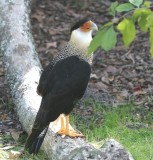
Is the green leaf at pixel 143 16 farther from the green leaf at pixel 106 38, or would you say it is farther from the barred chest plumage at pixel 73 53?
the barred chest plumage at pixel 73 53

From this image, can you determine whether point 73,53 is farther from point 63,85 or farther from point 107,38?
point 107,38

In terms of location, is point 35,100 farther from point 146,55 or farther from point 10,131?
point 146,55

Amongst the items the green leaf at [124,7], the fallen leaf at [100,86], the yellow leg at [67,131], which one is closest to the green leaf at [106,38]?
the green leaf at [124,7]

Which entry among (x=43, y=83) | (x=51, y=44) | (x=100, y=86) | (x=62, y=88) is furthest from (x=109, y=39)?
(x=51, y=44)

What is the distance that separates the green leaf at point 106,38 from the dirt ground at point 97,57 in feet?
9.30

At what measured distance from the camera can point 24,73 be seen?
15.8ft

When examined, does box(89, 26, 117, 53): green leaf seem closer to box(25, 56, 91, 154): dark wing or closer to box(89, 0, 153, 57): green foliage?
box(89, 0, 153, 57): green foliage

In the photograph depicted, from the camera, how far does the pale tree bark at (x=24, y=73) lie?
12.2 ft

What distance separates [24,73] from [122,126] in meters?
1.10

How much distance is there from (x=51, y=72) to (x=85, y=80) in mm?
283

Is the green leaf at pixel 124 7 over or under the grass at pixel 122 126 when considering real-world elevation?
over

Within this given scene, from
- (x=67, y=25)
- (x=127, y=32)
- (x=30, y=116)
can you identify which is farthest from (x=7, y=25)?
(x=127, y=32)

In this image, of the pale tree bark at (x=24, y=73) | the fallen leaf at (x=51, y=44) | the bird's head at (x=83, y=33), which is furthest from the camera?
the fallen leaf at (x=51, y=44)

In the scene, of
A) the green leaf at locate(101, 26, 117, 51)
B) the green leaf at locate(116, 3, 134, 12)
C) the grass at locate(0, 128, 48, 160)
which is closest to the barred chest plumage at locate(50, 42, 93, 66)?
the grass at locate(0, 128, 48, 160)
